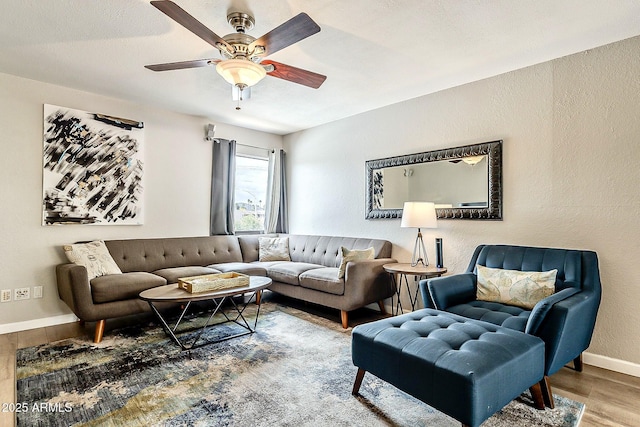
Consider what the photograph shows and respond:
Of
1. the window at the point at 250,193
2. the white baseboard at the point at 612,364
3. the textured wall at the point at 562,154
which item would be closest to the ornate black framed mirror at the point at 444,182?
the textured wall at the point at 562,154

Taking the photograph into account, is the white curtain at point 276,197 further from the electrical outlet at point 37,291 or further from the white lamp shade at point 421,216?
the electrical outlet at point 37,291

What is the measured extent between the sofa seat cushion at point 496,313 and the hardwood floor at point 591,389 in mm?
507

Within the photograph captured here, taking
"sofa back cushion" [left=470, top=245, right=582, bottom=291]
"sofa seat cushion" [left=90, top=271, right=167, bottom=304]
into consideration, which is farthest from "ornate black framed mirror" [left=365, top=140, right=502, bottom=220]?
"sofa seat cushion" [left=90, top=271, right=167, bottom=304]

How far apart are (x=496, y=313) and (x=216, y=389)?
1.89 meters

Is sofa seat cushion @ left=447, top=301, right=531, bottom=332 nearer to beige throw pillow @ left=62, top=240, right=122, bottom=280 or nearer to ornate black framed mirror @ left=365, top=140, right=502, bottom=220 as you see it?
ornate black framed mirror @ left=365, top=140, right=502, bottom=220

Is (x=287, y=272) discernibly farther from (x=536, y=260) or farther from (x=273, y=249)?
(x=536, y=260)

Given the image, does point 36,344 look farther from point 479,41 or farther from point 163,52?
point 479,41

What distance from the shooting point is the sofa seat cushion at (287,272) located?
389 centimetres

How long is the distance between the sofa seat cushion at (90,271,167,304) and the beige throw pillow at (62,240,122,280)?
0.11m

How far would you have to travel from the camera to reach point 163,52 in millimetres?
2725

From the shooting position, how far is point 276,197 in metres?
5.37

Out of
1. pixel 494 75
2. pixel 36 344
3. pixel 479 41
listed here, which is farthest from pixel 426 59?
pixel 36 344

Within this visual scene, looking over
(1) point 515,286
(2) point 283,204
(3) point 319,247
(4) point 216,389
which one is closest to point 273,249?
(3) point 319,247

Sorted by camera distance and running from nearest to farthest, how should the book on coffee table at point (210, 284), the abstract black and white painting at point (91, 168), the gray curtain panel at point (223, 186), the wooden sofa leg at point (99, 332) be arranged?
the book on coffee table at point (210, 284) < the wooden sofa leg at point (99, 332) < the abstract black and white painting at point (91, 168) < the gray curtain panel at point (223, 186)
